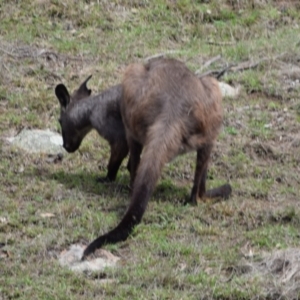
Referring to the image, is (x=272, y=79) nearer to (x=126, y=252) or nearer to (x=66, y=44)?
(x=66, y=44)

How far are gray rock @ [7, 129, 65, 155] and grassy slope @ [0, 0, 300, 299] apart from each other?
6.5 inches

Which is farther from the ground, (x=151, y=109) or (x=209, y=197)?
(x=151, y=109)

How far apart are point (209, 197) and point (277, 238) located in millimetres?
1095

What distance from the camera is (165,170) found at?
8742 millimetres

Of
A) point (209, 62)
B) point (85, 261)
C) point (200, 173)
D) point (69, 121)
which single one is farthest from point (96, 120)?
point (209, 62)

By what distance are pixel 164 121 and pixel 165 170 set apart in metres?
1.30

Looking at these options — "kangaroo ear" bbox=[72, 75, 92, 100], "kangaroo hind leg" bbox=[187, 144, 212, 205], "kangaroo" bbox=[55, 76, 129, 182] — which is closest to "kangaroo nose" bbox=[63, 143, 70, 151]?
"kangaroo" bbox=[55, 76, 129, 182]

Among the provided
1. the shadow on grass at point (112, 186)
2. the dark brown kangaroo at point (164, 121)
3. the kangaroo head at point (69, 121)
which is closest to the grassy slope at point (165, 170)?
the shadow on grass at point (112, 186)

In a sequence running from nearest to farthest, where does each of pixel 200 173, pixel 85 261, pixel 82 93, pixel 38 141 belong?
pixel 85 261 → pixel 200 173 → pixel 82 93 → pixel 38 141

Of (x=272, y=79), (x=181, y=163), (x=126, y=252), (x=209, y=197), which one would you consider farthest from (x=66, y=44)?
(x=126, y=252)

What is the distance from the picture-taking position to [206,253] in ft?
22.3

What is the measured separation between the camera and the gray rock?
29.9 ft

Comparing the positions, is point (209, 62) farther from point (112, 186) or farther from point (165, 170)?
point (112, 186)

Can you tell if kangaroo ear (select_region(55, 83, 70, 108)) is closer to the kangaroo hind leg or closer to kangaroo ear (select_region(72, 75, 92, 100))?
kangaroo ear (select_region(72, 75, 92, 100))
